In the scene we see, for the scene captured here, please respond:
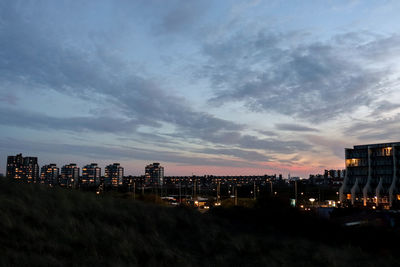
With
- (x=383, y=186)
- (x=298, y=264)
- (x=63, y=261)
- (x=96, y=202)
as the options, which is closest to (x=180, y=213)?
(x=96, y=202)

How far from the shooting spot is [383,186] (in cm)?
9475

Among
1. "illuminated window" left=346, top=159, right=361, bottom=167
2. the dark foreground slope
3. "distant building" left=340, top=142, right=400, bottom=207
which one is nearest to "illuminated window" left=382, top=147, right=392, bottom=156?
"distant building" left=340, top=142, right=400, bottom=207

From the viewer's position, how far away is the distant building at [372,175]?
91.4 m

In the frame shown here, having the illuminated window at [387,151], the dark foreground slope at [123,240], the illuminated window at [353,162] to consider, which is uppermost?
the illuminated window at [387,151]

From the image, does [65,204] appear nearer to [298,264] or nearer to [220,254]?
[220,254]

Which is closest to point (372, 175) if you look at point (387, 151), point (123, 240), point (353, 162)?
point (353, 162)

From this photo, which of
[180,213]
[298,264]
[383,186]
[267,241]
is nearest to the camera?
[298,264]

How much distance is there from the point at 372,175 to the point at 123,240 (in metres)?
103

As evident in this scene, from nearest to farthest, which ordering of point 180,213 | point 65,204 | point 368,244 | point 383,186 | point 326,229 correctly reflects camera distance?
point 65,204 → point 180,213 → point 368,244 → point 326,229 → point 383,186

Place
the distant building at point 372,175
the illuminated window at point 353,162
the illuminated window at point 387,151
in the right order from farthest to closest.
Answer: the illuminated window at point 353,162 → the illuminated window at point 387,151 → the distant building at point 372,175

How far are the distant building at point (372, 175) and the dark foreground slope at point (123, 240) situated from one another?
7796 cm

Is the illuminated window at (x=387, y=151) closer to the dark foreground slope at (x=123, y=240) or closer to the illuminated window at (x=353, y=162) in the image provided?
the illuminated window at (x=353, y=162)

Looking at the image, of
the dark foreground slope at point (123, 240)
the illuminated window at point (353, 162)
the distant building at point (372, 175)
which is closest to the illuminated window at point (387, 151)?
the distant building at point (372, 175)

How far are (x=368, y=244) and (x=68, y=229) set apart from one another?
61.9 feet
